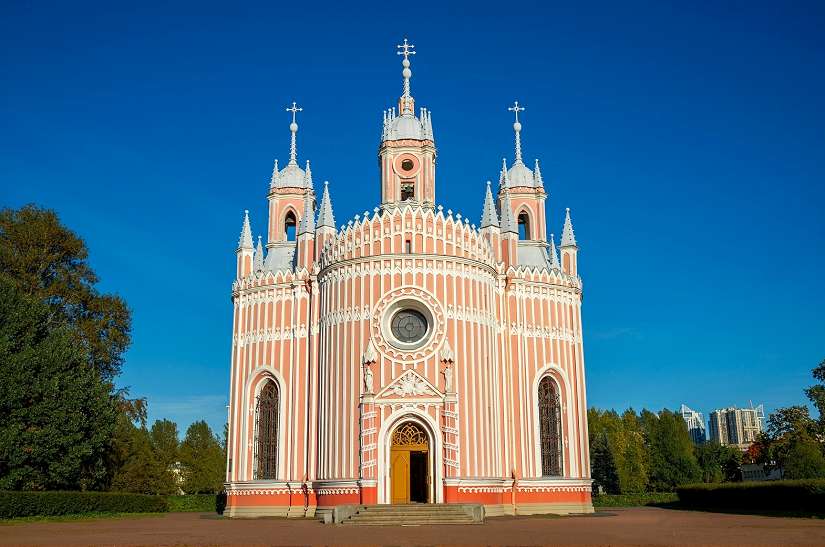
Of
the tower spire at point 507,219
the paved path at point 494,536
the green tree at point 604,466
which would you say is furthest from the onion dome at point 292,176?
the green tree at point 604,466

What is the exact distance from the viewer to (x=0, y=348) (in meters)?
40.0

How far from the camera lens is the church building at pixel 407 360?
136 feet

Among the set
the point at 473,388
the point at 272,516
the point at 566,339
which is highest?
the point at 566,339

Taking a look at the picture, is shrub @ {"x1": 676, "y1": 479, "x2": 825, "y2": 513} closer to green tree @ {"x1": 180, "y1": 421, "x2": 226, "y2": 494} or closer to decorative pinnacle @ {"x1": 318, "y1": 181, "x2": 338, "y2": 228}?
decorative pinnacle @ {"x1": 318, "y1": 181, "x2": 338, "y2": 228}

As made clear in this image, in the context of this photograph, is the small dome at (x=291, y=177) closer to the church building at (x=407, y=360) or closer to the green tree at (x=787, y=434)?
the church building at (x=407, y=360)

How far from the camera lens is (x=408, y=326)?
142ft

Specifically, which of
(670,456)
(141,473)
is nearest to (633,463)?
(670,456)

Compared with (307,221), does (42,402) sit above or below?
below

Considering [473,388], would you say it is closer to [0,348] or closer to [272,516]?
[272,516]

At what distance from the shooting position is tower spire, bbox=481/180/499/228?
48.1 meters

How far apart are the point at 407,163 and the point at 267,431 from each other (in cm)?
1879

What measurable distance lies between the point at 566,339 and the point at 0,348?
31915 mm

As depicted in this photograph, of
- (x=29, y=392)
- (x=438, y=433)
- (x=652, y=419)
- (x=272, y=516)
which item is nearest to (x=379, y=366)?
(x=438, y=433)

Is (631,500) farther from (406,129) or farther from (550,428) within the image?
(406,129)
